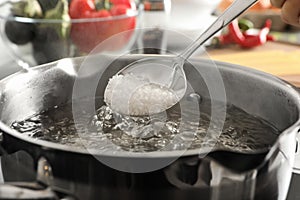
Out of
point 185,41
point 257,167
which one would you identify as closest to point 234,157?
point 257,167

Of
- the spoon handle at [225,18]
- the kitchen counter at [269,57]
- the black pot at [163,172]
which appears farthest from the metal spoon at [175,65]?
the kitchen counter at [269,57]

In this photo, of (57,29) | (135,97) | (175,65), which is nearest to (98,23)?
(57,29)

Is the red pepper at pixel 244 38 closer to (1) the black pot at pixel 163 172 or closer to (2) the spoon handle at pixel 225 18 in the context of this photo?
(2) the spoon handle at pixel 225 18

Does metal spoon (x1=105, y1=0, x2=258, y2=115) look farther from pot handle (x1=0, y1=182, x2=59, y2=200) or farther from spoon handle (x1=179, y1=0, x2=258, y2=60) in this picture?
pot handle (x1=0, y1=182, x2=59, y2=200)

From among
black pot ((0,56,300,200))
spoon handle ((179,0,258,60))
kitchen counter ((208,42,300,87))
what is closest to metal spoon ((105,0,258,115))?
spoon handle ((179,0,258,60))

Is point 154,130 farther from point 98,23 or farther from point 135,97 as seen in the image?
point 98,23

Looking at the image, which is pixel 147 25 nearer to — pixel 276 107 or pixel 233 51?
pixel 233 51
